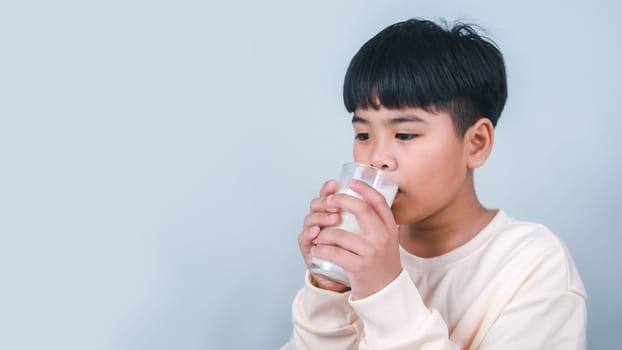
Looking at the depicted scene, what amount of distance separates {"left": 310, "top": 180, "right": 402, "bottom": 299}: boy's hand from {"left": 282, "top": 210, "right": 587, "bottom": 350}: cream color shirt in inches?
0.7

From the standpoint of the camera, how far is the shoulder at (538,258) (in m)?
1.13

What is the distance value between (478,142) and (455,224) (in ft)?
0.47

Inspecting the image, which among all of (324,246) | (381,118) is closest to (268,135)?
(381,118)

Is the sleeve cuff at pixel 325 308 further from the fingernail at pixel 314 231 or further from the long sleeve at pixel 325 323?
the fingernail at pixel 314 231

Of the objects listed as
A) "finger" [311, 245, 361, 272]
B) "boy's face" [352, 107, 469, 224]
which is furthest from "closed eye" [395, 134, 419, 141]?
"finger" [311, 245, 361, 272]

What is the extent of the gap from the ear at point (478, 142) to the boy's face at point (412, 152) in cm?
4

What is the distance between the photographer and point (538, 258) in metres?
1.14

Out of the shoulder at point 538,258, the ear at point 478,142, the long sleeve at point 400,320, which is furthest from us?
the ear at point 478,142

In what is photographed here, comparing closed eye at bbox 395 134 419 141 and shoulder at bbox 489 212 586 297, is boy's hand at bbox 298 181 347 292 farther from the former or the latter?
shoulder at bbox 489 212 586 297

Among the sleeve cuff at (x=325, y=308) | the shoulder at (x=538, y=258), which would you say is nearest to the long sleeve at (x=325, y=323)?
the sleeve cuff at (x=325, y=308)

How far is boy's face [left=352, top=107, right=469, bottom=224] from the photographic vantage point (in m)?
1.14

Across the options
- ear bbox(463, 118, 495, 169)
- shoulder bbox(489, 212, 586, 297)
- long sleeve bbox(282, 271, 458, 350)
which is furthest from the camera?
ear bbox(463, 118, 495, 169)

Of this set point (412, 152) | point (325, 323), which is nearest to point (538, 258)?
point (412, 152)

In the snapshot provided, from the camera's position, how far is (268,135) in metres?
1.73
